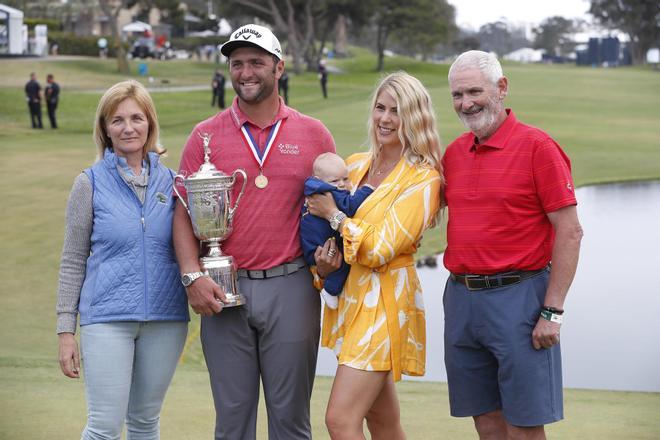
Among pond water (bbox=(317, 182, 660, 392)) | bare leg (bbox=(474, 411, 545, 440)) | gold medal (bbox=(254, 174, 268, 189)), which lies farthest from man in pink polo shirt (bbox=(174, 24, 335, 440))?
pond water (bbox=(317, 182, 660, 392))

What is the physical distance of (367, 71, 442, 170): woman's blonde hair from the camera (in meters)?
4.36

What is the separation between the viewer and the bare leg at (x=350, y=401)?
4307 mm

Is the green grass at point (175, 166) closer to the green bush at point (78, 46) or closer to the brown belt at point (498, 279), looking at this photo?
the brown belt at point (498, 279)

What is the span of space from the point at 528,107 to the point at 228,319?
33495 mm

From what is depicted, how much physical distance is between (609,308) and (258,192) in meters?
8.20

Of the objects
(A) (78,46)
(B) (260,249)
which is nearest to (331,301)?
(B) (260,249)

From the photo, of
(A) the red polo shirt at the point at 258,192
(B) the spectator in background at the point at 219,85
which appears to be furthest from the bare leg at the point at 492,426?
(B) the spectator in background at the point at 219,85

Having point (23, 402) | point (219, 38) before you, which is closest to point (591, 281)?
point (23, 402)

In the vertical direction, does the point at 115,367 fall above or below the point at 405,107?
below

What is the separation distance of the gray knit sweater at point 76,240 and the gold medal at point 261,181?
1.46 ft

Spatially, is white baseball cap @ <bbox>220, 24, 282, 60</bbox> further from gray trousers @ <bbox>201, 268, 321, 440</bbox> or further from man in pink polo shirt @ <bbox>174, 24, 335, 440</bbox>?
gray trousers @ <bbox>201, 268, 321, 440</bbox>

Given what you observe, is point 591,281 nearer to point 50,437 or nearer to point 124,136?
point 50,437

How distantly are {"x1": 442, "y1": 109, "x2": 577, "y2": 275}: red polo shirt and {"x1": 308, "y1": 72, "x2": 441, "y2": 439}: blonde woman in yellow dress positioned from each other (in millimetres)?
181

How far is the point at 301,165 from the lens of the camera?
177 inches
